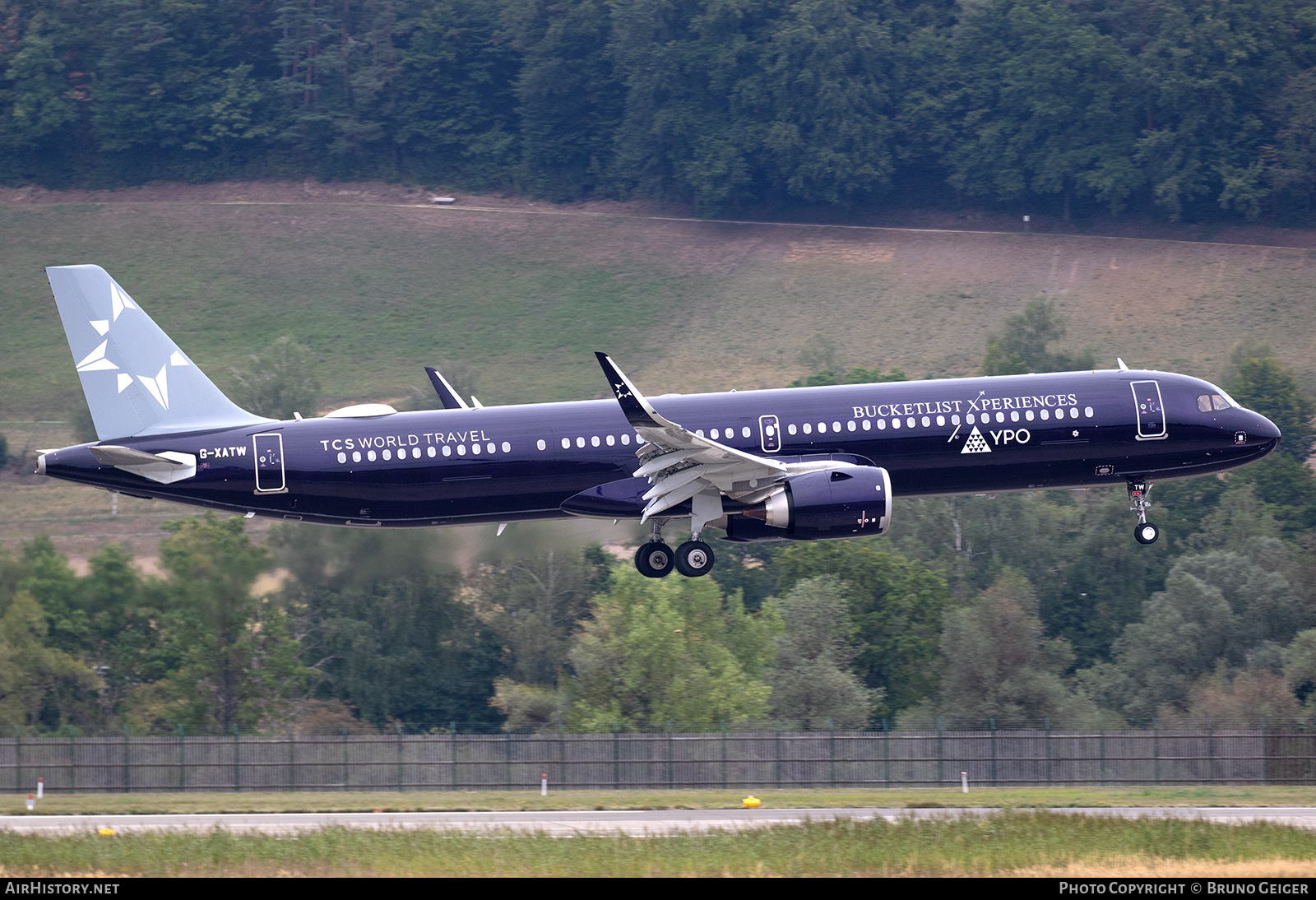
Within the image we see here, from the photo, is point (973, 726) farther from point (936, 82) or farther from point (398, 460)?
point (936, 82)

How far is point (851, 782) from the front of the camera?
165 feet

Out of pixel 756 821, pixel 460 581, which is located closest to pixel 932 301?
pixel 460 581

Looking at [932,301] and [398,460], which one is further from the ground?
[932,301]

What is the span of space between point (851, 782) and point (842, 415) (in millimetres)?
12400

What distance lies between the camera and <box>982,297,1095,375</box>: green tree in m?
115

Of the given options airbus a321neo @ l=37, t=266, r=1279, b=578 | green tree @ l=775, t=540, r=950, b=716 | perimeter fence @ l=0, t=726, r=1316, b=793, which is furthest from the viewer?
green tree @ l=775, t=540, r=950, b=716

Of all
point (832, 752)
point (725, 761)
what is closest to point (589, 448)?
point (725, 761)

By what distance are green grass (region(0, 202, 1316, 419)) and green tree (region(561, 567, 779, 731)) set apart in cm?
4132

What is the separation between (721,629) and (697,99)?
84998mm

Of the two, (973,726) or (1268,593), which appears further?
(1268,593)

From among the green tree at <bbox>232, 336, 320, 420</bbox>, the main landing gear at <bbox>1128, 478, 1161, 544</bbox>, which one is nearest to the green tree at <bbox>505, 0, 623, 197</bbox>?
the green tree at <bbox>232, 336, 320, 420</bbox>

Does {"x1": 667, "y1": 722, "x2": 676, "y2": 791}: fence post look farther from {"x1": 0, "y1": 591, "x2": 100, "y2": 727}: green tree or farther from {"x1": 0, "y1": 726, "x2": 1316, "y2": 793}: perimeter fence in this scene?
{"x1": 0, "y1": 591, "x2": 100, "y2": 727}: green tree

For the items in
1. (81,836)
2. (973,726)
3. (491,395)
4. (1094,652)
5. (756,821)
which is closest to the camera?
(81,836)

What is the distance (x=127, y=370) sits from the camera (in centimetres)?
4541
